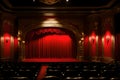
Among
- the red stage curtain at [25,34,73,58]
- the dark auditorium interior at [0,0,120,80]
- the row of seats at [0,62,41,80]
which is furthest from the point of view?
the red stage curtain at [25,34,73,58]

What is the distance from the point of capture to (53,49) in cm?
2167

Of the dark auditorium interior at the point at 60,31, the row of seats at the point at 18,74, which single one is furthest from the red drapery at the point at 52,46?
the row of seats at the point at 18,74

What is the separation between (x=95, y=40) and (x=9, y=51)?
679 cm

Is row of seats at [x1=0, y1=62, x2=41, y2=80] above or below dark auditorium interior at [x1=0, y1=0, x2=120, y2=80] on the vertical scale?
below

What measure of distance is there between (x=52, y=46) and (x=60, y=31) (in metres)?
1.68

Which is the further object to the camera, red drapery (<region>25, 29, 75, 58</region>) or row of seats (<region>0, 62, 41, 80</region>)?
red drapery (<region>25, 29, 75, 58</region>)

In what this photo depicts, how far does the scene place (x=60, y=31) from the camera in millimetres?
20969

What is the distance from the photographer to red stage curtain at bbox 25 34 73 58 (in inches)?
838

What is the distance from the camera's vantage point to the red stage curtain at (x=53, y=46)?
21297 mm

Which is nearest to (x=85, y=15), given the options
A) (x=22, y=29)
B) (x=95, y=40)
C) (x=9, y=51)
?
(x=95, y=40)

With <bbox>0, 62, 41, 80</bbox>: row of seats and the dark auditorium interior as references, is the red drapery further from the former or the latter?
<bbox>0, 62, 41, 80</bbox>: row of seats

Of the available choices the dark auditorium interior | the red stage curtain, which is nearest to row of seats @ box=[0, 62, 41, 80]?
the dark auditorium interior

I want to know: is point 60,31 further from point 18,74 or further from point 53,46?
point 18,74

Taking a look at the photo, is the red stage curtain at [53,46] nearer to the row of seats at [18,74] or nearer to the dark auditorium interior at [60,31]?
the dark auditorium interior at [60,31]
